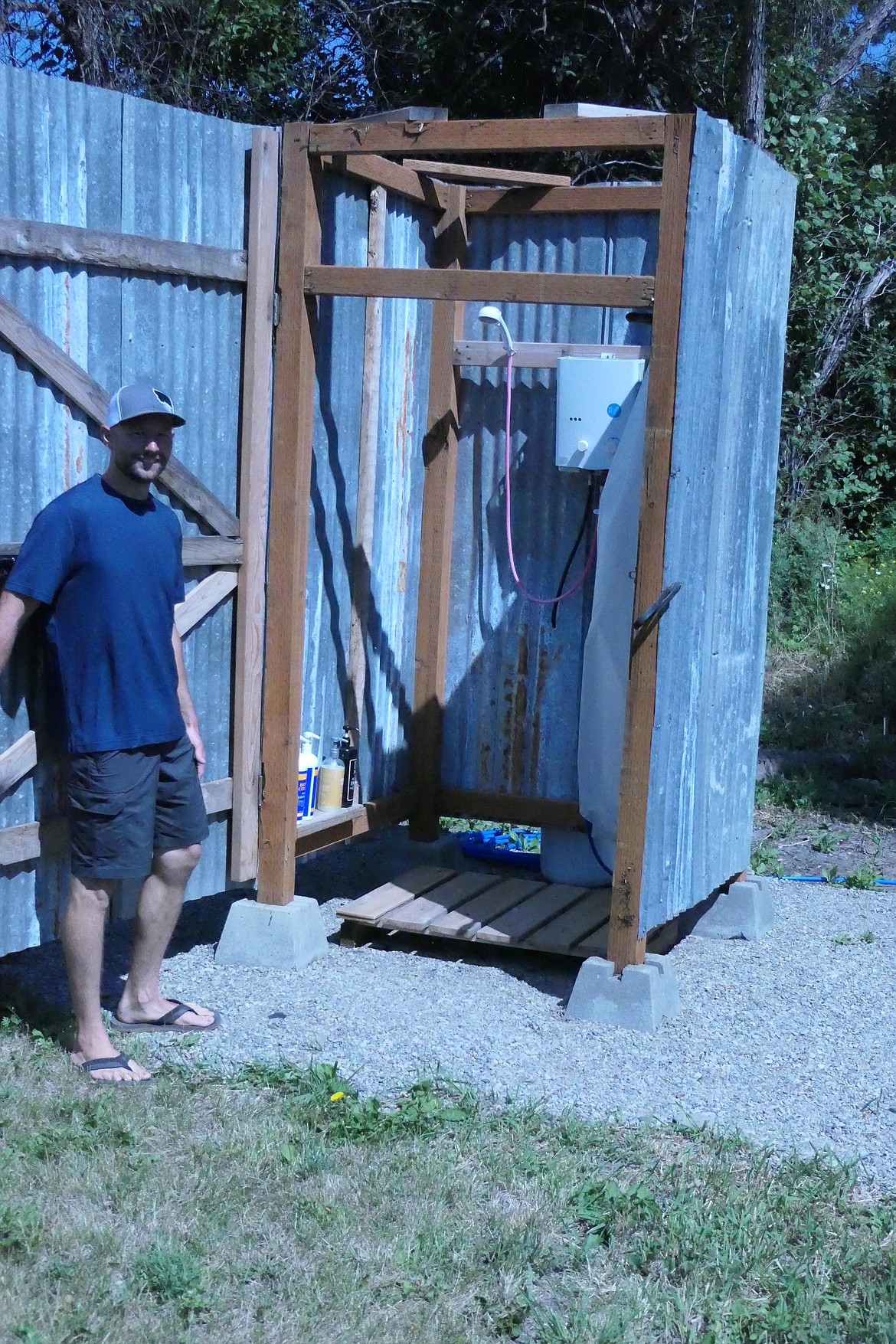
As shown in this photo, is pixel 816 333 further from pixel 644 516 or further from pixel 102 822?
pixel 102 822

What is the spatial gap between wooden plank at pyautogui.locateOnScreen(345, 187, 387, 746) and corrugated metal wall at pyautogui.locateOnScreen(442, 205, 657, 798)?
496mm

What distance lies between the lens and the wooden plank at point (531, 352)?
5.36 metres

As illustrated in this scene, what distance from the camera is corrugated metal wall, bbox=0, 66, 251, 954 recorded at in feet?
13.1

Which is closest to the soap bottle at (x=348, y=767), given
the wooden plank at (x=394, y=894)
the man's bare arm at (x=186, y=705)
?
the wooden plank at (x=394, y=894)

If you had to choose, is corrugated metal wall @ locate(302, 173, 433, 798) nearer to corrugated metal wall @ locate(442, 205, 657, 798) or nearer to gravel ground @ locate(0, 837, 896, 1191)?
corrugated metal wall @ locate(442, 205, 657, 798)

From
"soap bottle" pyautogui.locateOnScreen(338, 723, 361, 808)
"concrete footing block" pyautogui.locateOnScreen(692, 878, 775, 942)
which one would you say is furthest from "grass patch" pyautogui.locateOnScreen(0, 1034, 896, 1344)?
"concrete footing block" pyautogui.locateOnScreen(692, 878, 775, 942)

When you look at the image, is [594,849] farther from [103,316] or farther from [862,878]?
[103,316]

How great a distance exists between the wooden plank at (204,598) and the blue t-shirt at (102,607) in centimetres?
49

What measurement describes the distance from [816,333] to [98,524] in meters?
9.12

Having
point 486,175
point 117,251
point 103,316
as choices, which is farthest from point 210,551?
point 486,175

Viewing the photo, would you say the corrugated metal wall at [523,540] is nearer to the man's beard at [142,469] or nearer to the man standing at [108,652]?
the man standing at [108,652]

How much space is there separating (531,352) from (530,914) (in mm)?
2177

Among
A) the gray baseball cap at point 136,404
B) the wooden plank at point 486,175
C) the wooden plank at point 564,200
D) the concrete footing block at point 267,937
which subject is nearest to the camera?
the gray baseball cap at point 136,404

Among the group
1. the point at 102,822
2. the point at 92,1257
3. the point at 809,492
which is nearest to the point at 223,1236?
the point at 92,1257
